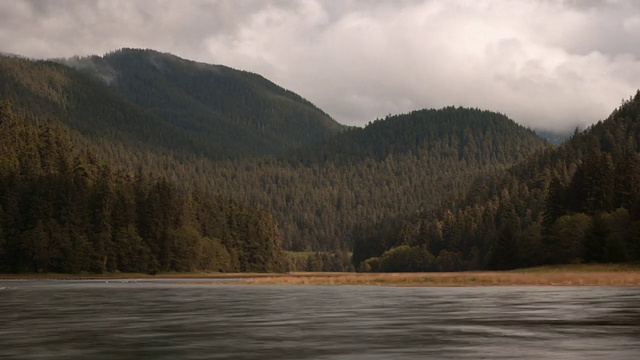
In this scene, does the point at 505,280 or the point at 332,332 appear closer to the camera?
the point at 332,332

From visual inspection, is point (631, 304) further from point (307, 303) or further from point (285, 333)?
point (285, 333)

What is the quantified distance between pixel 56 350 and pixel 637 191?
503ft

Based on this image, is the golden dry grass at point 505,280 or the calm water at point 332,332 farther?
the golden dry grass at point 505,280

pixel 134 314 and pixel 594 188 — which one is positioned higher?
pixel 594 188

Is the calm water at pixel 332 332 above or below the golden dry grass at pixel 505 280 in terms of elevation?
below

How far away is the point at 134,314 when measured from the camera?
51.7m

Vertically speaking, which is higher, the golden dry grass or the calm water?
the golden dry grass

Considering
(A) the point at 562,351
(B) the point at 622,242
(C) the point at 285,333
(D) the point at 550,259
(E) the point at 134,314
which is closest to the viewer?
(A) the point at 562,351

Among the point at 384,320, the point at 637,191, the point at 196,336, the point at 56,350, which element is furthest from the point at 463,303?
the point at 637,191

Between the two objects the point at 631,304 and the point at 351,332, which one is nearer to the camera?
the point at 351,332

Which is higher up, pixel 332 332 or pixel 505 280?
pixel 505 280

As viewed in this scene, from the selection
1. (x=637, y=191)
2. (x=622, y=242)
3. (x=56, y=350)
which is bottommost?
(x=56, y=350)

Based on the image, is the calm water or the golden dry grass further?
the golden dry grass

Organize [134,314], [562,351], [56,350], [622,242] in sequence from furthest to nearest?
[622,242], [134,314], [56,350], [562,351]
